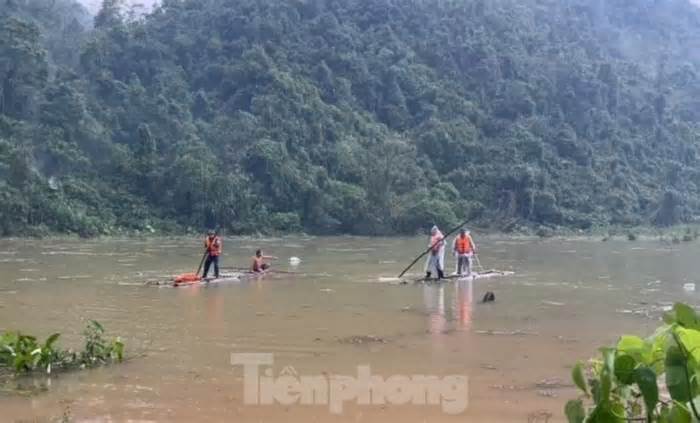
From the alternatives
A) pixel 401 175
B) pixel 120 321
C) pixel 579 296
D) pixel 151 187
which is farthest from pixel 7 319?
pixel 401 175

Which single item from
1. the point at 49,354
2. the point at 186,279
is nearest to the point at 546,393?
the point at 49,354

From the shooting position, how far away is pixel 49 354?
830cm

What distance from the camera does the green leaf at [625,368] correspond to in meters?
2.41

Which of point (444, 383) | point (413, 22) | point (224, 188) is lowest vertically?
point (444, 383)

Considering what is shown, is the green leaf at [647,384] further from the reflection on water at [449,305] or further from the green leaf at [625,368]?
the reflection on water at [449,305]

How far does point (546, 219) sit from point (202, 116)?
19.6 m

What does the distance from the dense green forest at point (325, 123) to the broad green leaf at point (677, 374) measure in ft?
110

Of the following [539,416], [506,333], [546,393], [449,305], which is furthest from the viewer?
[449,305]

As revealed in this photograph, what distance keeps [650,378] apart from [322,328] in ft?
30.3

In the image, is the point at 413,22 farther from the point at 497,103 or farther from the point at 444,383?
the point at 444,383

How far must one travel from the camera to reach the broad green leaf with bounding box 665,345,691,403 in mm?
2314

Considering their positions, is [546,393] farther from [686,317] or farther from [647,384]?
[647,384]

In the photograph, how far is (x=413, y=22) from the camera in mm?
58375

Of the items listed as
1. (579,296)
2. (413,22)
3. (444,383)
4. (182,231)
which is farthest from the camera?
(413,22)
